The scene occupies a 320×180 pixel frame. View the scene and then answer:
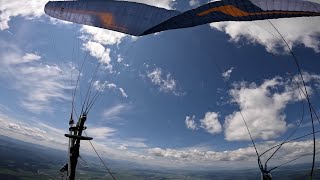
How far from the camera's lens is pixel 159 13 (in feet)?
53.3

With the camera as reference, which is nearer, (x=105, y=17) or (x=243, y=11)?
(x=243, y=11)

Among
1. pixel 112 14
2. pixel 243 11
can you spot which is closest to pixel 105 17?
pixel 112 14

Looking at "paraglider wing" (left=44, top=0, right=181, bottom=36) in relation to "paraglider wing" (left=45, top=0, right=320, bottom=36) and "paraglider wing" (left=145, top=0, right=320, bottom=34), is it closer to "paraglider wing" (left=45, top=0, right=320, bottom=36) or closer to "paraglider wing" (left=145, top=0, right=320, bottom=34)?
"paraglider wing" (left=45, top=0, right=320, bottom=36)

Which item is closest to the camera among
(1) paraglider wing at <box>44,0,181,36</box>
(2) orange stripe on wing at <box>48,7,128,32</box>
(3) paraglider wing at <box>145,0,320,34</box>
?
(3) paraglider wing at <box>145,0,320,34</box>

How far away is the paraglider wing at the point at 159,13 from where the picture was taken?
13875 millimetres

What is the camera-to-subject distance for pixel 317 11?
14.0m

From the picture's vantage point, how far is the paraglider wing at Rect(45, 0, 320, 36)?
13875 mm

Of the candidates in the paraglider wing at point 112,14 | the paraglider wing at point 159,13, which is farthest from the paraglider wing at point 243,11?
the paraglider wing at point 112,14

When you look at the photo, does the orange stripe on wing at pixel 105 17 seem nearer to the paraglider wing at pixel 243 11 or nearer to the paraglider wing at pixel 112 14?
the paraglider wing at pixel 112 14

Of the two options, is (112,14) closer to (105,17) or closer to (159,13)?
(105,17)

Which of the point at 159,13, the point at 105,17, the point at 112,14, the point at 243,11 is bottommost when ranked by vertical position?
the point at 243,11

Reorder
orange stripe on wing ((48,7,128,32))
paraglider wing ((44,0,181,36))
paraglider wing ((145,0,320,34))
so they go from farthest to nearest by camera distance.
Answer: orange stripe on wing ((48,7,128,32)) < paraglider wing ((44,0,181,36)) < paraglider wing ((145,0,320,34))

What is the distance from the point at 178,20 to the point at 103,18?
651cm

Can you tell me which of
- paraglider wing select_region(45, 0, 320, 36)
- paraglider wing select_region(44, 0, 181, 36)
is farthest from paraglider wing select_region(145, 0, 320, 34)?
paraglider wing select_region(44, 0, 181, 36)
